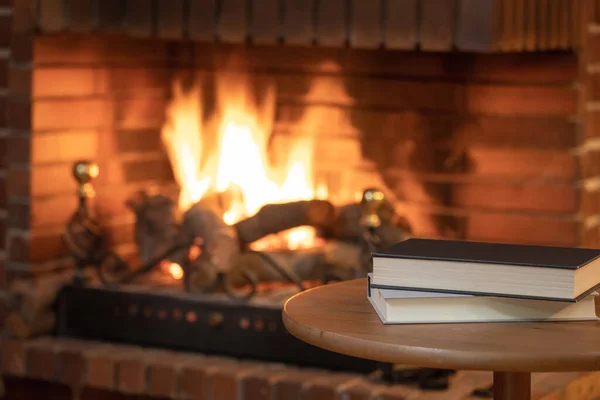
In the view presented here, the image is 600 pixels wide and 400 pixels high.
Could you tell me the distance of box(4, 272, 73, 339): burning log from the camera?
2492 millimetres

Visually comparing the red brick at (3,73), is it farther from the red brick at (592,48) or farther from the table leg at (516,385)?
the table leg at (516,385)

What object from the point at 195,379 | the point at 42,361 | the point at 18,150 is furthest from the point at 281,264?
the point at 18,150

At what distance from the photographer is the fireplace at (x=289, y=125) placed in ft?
7.76

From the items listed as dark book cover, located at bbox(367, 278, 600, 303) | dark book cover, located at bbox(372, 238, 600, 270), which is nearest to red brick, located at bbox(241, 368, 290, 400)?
dark book cover, located at bbox(372, 238, 600, 270)

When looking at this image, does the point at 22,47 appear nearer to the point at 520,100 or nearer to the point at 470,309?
the point at 520,100

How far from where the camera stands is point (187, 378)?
2.30 metres

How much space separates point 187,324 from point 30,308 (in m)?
0.36

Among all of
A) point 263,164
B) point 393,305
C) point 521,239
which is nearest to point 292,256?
point 263,164

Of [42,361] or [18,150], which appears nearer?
[42,361]

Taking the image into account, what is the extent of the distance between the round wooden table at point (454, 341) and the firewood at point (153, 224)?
136cm

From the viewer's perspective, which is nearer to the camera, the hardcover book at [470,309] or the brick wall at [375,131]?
the hardcover book at [470,309]

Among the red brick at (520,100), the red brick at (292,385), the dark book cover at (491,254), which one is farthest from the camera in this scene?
the red brick at (520,100)

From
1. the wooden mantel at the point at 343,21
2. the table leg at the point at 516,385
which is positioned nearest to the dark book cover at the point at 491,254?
the table leg at the point at 516,385

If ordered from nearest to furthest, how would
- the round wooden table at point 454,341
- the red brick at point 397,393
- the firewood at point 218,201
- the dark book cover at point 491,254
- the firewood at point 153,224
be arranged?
the round wooden table at point 454,341, the dark book cover at point 491,254, the red brick at point 397,393, the firewood at point 218,201, the firewood at point 153,224
